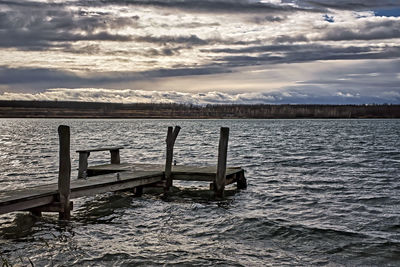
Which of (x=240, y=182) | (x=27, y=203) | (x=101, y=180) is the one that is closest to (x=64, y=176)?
(x=27, y=203)

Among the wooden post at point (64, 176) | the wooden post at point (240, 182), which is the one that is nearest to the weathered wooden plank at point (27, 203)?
the wooden post at point (64, 176)

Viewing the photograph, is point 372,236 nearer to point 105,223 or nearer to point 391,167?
point 105,223

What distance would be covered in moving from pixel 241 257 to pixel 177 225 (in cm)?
324

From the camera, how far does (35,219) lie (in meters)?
13.2

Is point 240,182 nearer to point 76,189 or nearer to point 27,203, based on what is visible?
point 76,189

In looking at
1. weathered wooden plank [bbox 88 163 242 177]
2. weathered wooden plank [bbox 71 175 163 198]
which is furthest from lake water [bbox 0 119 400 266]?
weathered wooden plank [bbox 88 163 242 177]

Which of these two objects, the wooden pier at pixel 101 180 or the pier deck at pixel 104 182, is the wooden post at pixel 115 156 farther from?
the pier deck at pixel 104 182

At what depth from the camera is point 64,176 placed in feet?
41.9

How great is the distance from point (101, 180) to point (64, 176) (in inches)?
88.4

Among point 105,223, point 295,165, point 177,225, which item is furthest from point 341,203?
point 295,165

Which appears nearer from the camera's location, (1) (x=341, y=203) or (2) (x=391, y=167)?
(1) (x=341, y=203)

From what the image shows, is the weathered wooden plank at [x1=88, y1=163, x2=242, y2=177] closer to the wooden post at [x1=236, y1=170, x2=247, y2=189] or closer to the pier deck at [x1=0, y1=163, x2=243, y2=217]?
the pier deck at [x1=0, y1=163, x2=243, y2=217]

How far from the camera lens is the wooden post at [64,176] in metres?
12.7

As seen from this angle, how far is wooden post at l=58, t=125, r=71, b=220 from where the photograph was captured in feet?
41.7
